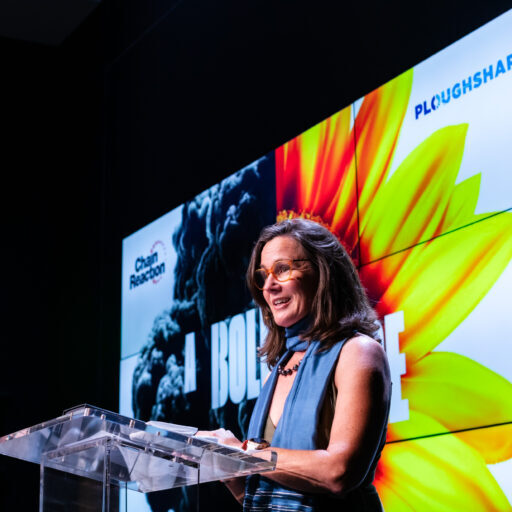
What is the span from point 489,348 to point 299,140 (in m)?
1.48

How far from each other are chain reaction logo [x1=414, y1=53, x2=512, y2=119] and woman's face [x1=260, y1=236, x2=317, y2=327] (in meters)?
1.05

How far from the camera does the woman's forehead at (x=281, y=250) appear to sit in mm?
2184

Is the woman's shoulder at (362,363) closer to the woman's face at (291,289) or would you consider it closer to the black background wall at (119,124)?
the woman's face at (291,289)

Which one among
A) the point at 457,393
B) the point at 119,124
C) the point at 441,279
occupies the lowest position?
the point at 457,393

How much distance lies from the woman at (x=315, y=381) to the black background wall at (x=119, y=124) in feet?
4.67

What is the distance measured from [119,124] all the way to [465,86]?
3180 mm

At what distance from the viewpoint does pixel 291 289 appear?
216 centimetres

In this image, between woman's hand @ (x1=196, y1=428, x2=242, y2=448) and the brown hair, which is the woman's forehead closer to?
the brown hair

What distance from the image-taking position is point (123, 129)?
5.57 meters

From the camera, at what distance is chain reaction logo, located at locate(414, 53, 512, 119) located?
2.77 m

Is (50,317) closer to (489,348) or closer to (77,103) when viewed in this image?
(77,103)

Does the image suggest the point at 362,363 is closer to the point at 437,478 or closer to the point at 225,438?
the point at 225,438

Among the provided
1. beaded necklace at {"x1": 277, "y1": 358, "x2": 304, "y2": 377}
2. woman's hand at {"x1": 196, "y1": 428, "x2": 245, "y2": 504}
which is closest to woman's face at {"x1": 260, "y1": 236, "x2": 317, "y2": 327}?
beaded necklace at {"x1": 277, "y1": 358, "x2": 304, "y2": 377}

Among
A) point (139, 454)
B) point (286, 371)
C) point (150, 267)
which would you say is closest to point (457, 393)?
point (286, 371)
